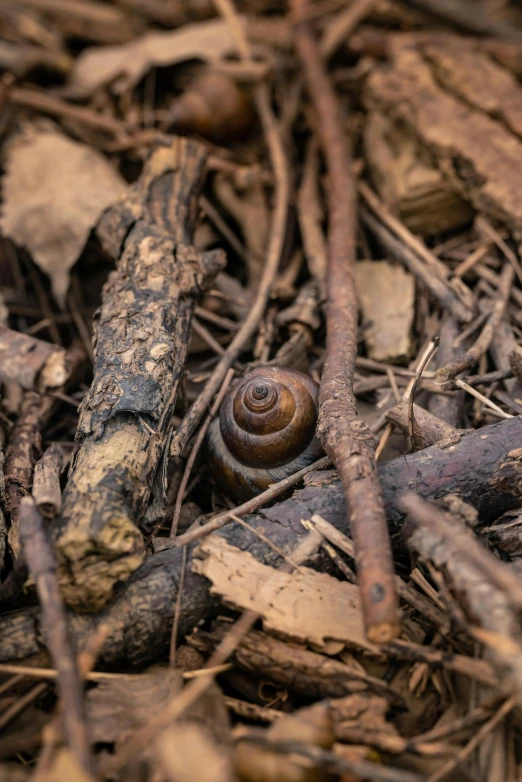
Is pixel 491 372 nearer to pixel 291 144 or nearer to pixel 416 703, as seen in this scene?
pixel 416 703

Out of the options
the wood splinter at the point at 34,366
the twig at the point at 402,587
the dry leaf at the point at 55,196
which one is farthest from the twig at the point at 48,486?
the dry leaf at the point at 55,196

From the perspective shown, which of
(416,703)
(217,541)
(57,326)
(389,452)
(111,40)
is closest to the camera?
(416,703)

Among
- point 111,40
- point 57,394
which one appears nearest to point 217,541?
point 57,394

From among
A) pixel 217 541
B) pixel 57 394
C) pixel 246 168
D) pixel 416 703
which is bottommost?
pixel 416 703

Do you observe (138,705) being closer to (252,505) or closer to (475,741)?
(252,505)

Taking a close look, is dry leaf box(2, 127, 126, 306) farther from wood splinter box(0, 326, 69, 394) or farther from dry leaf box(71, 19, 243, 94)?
wood splinter box(0, 326, 69, 394)

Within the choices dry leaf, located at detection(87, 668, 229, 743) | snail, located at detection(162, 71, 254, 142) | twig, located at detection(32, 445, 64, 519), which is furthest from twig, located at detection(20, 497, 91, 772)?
snail, located at detection(162, 71, 254, 142)
